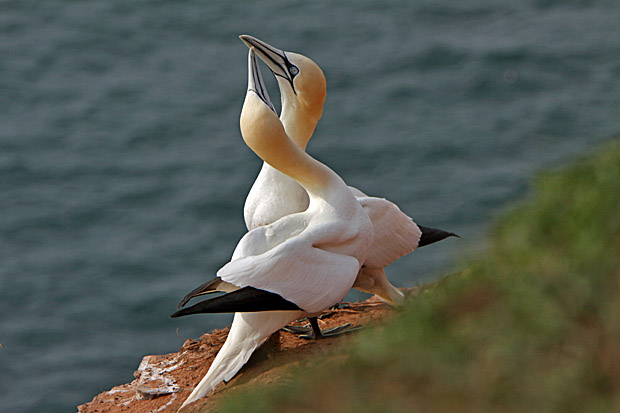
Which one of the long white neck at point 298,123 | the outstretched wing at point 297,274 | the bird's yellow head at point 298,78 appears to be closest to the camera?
the outstretched wing at point 297,274

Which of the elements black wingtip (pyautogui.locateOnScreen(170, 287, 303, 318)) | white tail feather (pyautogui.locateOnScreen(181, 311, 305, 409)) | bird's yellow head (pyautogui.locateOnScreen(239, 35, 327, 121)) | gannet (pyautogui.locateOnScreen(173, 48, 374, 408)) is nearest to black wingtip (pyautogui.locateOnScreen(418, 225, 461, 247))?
gannet (pyautogui.locateOnScreen(173, 48, 374, 408))

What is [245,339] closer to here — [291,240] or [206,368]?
[291,240]

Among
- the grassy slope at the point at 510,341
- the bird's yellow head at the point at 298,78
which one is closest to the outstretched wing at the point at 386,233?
the bird's yellow head at the point at 298,78

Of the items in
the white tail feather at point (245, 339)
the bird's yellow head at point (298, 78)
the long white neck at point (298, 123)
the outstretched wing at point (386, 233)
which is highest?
the bird's yellow head at point (298, 78)

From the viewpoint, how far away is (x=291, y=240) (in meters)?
6.16

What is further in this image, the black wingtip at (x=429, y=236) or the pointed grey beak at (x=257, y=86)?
the black wingtip at (x=429, y=236)

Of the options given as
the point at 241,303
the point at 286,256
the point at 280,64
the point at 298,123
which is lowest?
the point at 241,303

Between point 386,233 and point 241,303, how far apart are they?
1558 mm

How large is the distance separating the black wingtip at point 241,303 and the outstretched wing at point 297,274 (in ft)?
0.17

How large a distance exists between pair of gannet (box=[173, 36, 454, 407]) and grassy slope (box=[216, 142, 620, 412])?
1.45 m

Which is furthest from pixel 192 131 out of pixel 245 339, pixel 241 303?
pixel 241 303

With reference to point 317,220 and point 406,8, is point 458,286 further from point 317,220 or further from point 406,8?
point 406,8

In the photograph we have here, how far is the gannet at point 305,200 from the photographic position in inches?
275

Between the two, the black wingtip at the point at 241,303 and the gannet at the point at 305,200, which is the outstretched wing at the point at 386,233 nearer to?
the gannet at the point at 305,200
